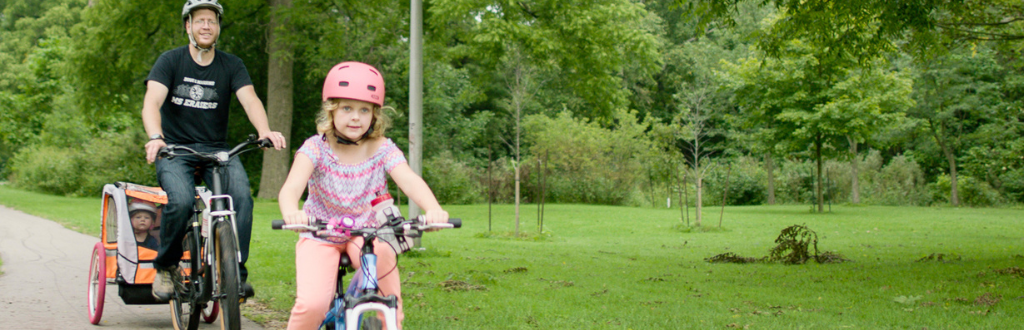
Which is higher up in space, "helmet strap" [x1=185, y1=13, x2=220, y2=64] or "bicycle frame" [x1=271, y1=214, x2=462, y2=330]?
"helmet strap" [x1=185, y1=13, x2=220, y2=64]

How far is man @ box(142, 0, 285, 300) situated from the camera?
15.2 ft

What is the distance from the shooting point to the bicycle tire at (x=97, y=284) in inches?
203

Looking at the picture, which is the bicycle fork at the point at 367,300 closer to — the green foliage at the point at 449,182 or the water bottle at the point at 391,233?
the water bottle at the point at 391,233

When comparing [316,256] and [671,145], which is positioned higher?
[671,145]

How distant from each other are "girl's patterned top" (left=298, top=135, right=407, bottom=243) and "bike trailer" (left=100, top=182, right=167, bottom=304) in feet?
6.93

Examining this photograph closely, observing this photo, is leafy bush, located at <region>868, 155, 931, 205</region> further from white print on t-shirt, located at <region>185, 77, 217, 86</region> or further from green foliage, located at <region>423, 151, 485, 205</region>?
white print on t-shirt, located at <region>185, 77, 217, 86</region>

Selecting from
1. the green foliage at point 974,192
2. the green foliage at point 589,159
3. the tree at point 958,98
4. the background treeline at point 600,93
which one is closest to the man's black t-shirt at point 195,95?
the background treeline at point 600,93

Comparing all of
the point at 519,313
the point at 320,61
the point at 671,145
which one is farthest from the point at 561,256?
the point at 671,145

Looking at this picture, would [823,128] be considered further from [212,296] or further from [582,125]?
[212,296]

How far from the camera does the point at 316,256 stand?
320 cm

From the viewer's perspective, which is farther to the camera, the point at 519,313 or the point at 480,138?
the point at 480,138

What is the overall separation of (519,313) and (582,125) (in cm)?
3343

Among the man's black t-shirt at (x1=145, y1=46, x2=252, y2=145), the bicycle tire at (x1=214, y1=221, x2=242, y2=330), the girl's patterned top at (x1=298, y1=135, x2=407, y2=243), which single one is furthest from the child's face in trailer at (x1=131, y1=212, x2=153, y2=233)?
the girl's patterned top at (x1=298, y1=135, x2=407, y2=243)

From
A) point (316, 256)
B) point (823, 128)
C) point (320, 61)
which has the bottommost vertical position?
point (316, 256)
